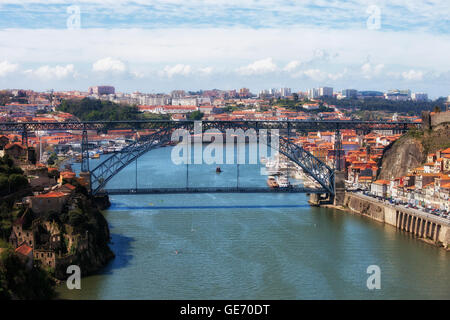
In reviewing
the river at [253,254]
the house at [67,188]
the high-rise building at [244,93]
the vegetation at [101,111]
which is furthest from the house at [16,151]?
the high-rise building at [244,93]

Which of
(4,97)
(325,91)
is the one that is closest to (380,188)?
(4,97)

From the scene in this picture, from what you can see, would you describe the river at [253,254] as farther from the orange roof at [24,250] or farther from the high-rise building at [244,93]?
the high-rise building at [244,93]

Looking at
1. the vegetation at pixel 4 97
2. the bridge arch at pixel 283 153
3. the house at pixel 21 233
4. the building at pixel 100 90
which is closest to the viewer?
the house at pixel 21 233

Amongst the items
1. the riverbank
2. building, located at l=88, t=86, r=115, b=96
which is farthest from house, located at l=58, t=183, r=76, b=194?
building, located at l=88, t=86, r=115, b=96

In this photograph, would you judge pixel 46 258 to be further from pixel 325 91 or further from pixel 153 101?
pixel 325 91

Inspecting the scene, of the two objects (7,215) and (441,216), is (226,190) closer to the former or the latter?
(441,216)
